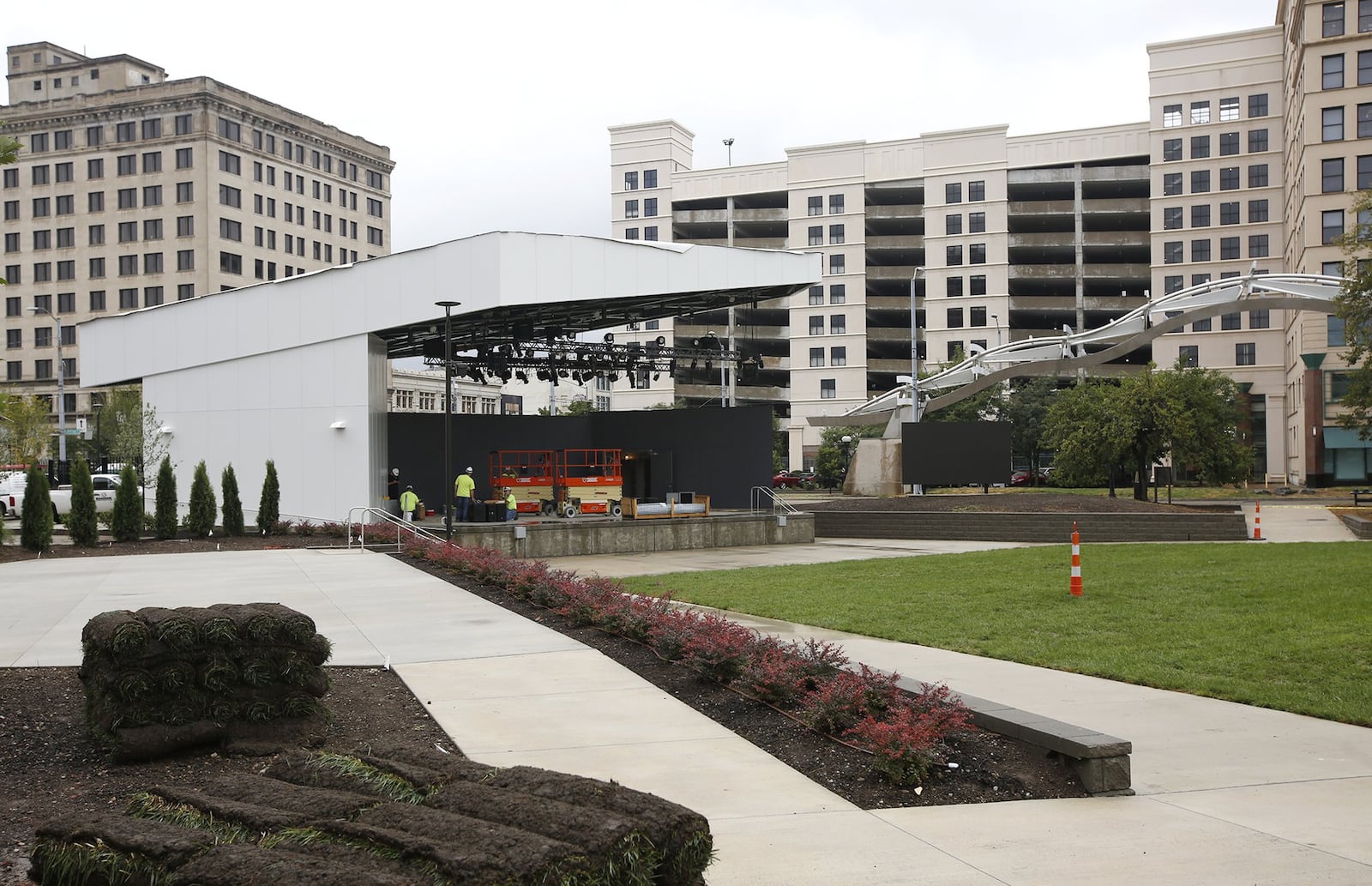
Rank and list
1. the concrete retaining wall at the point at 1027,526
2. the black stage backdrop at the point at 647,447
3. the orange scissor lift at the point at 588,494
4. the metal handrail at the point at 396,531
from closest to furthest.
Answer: the metal handrail at the point at 396,531, the concrete retaining wall at the point at 1027,526, the orange scissor lift at the point at 588,494, the black stage backdrop at the point at 647,447

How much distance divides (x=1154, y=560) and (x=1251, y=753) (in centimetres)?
1528

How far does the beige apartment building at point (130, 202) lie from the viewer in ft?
356

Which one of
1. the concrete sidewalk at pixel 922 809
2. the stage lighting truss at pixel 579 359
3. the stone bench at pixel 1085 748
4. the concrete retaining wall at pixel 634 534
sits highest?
the stage lighting truss at pixel 579 359

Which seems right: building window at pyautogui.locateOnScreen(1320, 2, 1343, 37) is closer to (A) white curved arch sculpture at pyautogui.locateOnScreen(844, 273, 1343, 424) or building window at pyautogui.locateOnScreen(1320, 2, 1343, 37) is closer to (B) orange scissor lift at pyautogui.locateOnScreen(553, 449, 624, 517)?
(A) white curved arch sculpture at pyautogui.locateOnScreen(844, 273, 1343, 424)

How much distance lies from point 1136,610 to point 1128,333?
90.8 ft

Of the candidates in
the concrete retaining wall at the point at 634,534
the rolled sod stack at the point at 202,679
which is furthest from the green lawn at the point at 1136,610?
the concrete retaining wall at the point at 634,534

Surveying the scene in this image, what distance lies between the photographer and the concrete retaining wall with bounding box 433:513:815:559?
30.3 meters

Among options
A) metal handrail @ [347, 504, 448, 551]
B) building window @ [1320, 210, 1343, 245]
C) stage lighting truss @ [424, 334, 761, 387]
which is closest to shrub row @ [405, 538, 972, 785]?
metal handrail @ [347, 504, 448, 551]

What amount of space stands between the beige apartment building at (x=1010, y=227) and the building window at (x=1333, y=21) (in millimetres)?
2436

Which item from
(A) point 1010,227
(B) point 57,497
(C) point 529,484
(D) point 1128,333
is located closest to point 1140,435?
(D) point 1128,333

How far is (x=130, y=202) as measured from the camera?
110688 mm

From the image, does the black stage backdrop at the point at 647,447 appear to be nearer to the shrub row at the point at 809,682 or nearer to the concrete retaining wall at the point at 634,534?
the concrete retaining wall at the point at 634,534

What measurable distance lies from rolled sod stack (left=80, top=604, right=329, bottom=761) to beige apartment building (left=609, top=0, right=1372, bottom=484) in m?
76.1

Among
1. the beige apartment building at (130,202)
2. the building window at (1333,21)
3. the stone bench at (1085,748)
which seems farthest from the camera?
the beige apartment building at (130,202)
